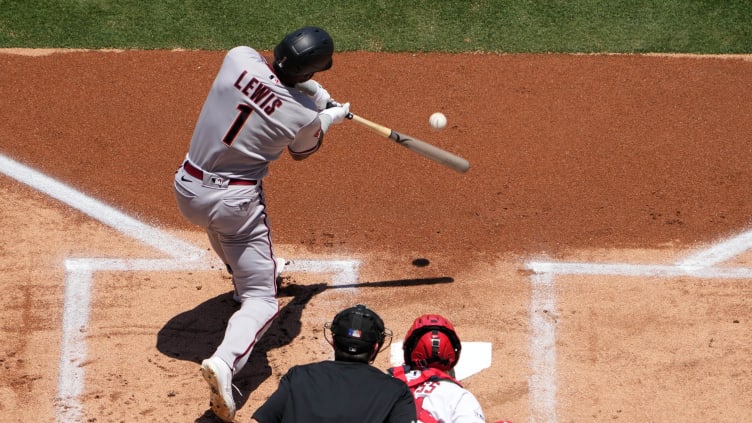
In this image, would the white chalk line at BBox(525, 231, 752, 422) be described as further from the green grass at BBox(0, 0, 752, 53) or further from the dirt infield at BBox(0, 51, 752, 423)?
the green grass at BBox(0, 0, 752, 53)

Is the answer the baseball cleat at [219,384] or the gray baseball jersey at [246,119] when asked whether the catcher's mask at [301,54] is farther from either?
the baseball cleat at [219,384]

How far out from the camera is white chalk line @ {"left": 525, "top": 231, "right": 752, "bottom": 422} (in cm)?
701

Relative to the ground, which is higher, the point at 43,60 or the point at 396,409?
the point at 43,60

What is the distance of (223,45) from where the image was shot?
389 inches

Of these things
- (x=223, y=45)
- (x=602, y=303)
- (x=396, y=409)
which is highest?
(x=223, y=45)

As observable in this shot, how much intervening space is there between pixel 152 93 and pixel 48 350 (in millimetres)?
3083

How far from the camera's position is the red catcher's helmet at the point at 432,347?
5625 millimetres

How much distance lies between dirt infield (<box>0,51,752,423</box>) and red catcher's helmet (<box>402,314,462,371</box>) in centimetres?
116

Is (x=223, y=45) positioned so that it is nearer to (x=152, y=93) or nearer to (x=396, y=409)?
(x=152, y=93)

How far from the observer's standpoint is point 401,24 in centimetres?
1007

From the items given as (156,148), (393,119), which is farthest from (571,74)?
(156,148)

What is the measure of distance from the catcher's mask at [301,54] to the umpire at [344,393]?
2.07 metres

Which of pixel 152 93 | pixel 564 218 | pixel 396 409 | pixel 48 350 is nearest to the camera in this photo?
pixel 396 409

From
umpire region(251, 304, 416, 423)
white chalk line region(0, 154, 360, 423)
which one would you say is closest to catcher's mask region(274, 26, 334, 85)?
white chalk line region(0, 154, 360, 423)
